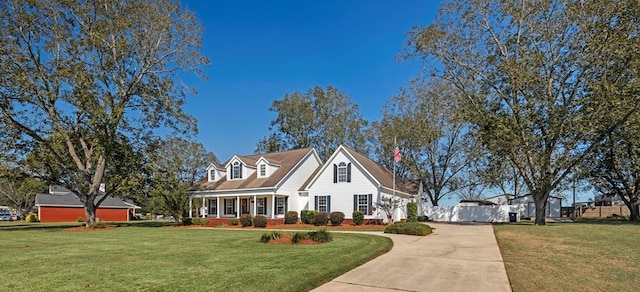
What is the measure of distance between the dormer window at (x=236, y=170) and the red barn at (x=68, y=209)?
69.4ft

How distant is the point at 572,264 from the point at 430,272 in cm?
345

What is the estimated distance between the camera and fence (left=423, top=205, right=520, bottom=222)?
3170 centimetres

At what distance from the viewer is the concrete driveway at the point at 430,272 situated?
6.38 m

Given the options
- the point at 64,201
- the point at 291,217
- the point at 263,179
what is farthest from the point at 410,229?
the point at 64,201

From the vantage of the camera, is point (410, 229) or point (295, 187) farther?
point (295, 187)

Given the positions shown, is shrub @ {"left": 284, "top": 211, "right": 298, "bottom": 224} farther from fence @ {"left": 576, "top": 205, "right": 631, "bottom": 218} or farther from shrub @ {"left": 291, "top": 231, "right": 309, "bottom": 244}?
fence @ {"left": 576, "top": 205, "right": 631, "bottom": 218}

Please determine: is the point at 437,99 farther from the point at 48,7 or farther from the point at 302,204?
the point at 48,7

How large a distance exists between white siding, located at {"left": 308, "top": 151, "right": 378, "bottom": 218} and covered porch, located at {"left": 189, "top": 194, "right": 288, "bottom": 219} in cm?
248

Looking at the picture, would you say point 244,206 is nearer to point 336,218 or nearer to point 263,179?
point 263,179

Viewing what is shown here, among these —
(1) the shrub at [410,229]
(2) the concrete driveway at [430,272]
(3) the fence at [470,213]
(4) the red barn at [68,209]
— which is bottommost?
(4) the red barn at [68,209]

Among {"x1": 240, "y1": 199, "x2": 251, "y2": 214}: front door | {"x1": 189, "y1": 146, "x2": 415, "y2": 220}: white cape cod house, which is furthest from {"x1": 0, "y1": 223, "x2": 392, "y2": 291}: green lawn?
{"x1": 240, "y1": 199, "x2": 251, "y2": 214}: front door

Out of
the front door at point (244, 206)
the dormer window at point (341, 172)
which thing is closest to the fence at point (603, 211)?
the dormer window at point (341, 172)

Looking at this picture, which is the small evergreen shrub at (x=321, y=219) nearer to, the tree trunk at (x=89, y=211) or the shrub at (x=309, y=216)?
the shrub at (x=309, y=216)

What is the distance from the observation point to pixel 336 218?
24.9m
